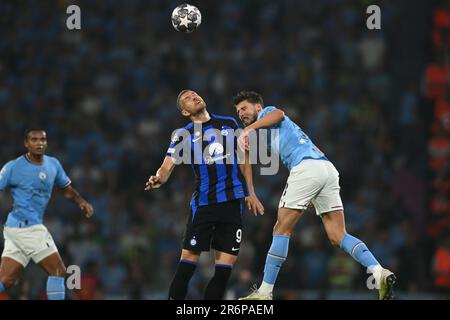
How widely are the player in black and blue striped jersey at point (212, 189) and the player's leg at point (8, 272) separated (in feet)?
7.56

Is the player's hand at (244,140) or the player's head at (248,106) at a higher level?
the player's head at (248,106)

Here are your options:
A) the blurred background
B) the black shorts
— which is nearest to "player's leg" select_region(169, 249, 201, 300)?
the black shorts

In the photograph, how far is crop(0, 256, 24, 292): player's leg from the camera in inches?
416

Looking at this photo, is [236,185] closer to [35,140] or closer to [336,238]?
[336,238]

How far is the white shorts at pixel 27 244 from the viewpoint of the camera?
10.6 meters

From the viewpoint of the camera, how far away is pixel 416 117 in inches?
693

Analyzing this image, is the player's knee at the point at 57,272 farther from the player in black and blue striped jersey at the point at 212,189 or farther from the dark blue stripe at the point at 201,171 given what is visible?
the dark blue stripe at the point at 201,171

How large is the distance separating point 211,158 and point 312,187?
110 cm

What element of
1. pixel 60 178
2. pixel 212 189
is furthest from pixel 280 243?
pixel 60 178

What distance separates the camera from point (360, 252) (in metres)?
9.28

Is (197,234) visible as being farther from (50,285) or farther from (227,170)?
(50,285)

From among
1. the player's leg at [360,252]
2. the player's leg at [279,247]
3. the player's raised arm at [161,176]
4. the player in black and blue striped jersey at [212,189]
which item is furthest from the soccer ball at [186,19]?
the player's leg at [360,252]
